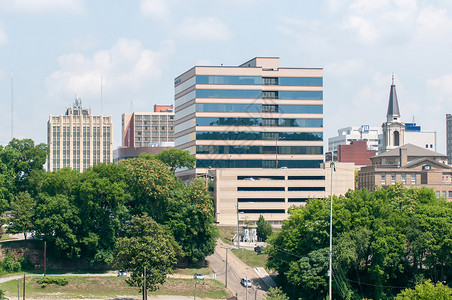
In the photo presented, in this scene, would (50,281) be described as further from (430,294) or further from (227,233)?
(430,294)

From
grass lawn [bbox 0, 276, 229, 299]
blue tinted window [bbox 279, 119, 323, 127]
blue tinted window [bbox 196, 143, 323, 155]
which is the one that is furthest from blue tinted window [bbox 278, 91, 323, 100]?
grass lawn [bbox 0, 276, 229, 299]

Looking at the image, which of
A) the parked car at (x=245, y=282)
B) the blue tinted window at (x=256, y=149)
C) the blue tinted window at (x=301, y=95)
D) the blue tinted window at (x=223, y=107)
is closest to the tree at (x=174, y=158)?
the blue tinted window at (x=256, y=149)

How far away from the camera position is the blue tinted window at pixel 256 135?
15288 centimetres

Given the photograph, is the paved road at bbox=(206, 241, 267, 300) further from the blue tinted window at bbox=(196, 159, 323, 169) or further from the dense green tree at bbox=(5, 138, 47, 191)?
the dense green tree at bbox=(5, 138, 47, 191)

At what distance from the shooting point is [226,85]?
15338 cm

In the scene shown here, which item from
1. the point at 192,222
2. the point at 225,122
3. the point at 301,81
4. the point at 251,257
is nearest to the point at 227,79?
the point at 225,122

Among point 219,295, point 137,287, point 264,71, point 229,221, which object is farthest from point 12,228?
point 264,71

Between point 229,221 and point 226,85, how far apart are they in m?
33.4

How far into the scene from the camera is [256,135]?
154250 millimetres

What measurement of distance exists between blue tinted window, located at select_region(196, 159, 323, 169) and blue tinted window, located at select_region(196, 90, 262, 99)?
1573cm

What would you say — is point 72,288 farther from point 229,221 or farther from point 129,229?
point 229,221

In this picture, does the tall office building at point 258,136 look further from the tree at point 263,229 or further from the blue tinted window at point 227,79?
the tree at point 263,229

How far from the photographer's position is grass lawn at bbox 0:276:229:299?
3893 inches

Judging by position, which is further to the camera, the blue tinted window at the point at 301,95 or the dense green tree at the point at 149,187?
the blue tinted window at the point at 301,95
